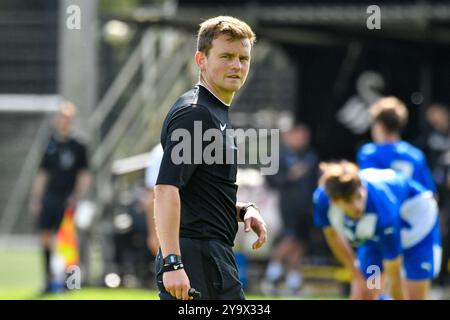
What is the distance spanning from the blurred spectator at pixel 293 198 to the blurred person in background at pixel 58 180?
8.65 ft

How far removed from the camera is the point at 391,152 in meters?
10.7

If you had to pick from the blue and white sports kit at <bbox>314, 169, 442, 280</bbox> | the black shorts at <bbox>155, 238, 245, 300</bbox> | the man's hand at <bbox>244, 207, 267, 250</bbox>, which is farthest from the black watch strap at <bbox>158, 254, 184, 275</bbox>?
the blue and white sports kit at <bbox>314, 169, 442, 280</bbox>

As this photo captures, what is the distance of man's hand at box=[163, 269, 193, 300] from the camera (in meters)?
5.57

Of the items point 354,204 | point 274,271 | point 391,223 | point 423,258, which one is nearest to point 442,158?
point 274,271

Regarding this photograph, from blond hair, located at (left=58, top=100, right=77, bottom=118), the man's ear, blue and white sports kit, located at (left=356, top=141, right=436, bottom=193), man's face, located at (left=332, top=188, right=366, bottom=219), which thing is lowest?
man's face, located at (left=332, top=188, right=366, bottom=219)

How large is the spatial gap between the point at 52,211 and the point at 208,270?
955cm

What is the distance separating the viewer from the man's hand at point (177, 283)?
5.57 meters

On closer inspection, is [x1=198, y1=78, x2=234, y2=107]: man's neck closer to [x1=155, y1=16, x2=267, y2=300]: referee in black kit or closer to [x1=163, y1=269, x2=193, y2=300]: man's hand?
[x1=155, y1=16, x2=267, y2=300]: referee in black kit

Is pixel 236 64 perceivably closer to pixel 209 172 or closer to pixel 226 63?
pixel 226 63

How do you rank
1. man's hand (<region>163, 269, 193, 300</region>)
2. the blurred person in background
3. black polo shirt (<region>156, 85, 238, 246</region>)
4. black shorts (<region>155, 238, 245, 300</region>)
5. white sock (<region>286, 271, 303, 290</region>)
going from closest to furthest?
man's hand (<region>163, 269, 193, 300</region>) → black polo shirt (<region>156, 85, 238, 246</region>) → black shorts (<region>155, 238, 245, 300</region>) → the blurred person in background → white sock (<region>286, 271, 303, 290</region>)

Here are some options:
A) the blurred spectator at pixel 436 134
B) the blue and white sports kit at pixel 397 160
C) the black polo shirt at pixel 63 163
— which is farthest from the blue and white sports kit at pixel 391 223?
the black polo shirt at pixel 63 163

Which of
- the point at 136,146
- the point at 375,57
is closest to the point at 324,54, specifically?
the point at 375,57

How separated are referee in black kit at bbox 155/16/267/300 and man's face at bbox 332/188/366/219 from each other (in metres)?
2.34

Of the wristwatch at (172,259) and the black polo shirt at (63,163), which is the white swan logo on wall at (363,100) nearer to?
the black polo shirt at (63,163)
